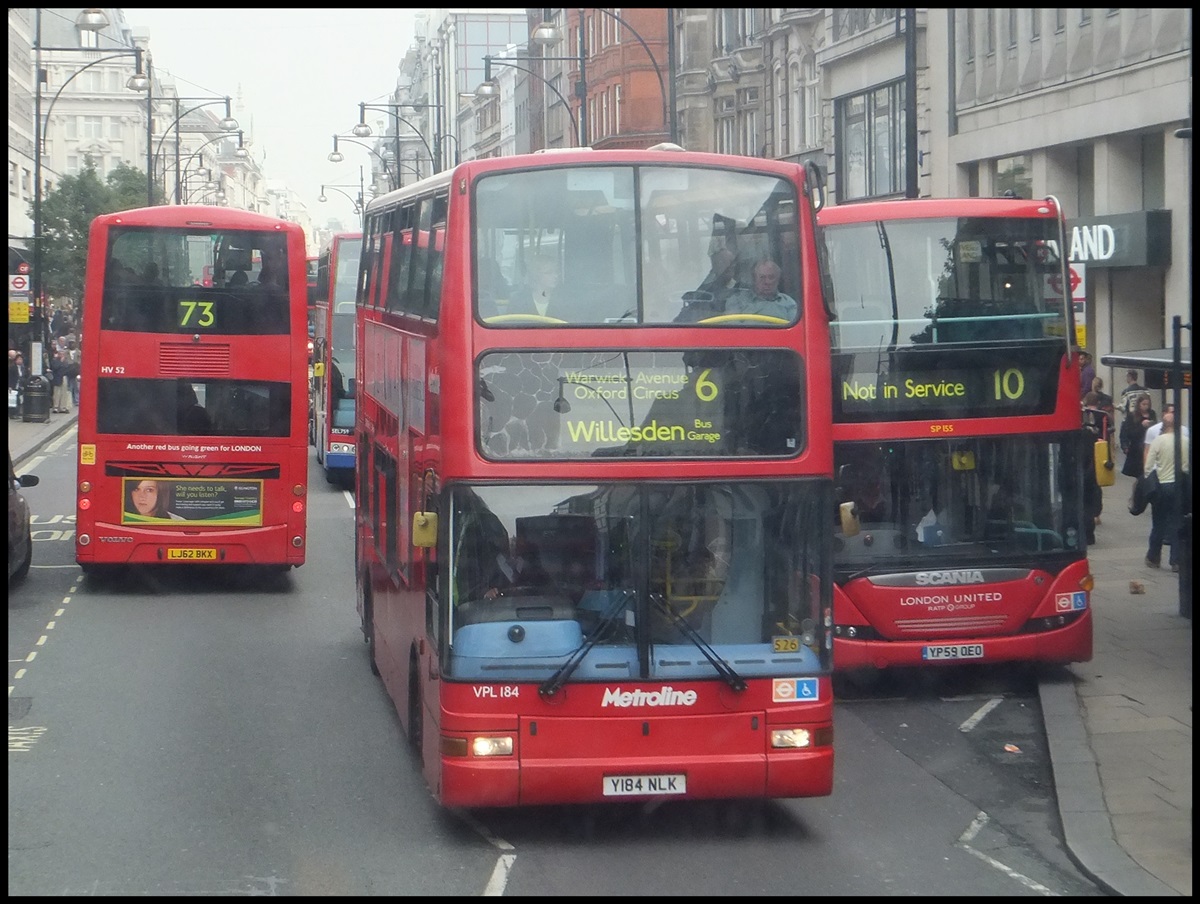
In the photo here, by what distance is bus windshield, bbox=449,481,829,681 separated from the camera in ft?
29.4

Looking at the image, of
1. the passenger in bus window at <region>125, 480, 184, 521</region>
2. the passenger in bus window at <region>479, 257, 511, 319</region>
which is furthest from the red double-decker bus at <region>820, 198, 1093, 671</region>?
the passenger in bus window at <region>125, 480, 184, 521</region>

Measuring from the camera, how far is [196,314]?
19156 mm

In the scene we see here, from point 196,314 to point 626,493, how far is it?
11185 mm

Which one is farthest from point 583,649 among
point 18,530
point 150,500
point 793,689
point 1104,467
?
point 18,530

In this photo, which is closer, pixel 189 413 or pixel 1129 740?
pixel 1129 740

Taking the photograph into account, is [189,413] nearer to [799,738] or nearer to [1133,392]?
[799,738]

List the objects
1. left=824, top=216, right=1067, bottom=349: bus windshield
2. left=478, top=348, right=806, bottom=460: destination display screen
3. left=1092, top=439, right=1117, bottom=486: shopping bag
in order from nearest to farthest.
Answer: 1. left=478, top=348, right=806, bottom=460: destination display screen
2. left=824, top=216, right=1067, bottom=349: bus windshield
3. left=1092, top=439, right=1117, bottom=486: shopping bag

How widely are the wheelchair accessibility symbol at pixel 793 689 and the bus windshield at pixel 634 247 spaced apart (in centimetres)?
186

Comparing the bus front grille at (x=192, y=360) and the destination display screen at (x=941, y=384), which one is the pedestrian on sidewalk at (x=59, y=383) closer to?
the bus front grille at (x=192, y=360)

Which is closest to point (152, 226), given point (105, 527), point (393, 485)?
point (105, 527)

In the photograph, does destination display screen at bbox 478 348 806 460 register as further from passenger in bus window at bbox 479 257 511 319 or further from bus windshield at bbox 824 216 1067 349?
bus windshield at bbox 824 216 1067 349

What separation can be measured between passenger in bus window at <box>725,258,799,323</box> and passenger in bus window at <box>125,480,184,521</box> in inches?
455

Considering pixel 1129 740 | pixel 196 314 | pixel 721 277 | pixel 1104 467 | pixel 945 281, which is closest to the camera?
pixel 721 277

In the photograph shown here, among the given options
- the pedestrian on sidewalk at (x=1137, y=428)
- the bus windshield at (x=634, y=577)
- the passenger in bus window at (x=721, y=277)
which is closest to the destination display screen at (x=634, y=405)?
the bus windshield at (x=634, y=577)
